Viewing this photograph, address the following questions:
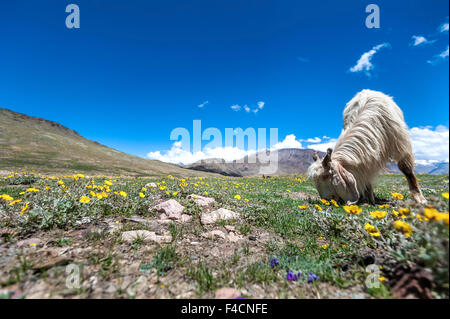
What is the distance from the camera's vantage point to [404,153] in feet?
17.8

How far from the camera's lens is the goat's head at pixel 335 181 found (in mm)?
5078

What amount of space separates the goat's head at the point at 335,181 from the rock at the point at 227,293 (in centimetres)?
428

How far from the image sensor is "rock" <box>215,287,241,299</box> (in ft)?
5.90

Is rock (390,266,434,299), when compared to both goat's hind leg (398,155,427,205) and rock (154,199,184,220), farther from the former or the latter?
goat's hind leg (398,155,427,205)

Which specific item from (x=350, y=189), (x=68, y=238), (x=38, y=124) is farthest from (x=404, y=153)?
(x=38, y=124)

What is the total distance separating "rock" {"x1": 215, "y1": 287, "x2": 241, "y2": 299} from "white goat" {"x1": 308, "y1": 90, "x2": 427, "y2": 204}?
428cm

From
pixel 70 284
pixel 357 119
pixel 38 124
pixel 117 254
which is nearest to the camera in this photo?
pixel 70 284

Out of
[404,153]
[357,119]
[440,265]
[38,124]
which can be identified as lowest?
[440,265]

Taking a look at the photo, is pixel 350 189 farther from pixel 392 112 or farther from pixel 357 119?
pixel 392 112

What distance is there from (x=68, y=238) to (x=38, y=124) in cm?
24839

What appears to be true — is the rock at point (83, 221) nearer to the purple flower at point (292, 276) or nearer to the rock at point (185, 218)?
the rock at point (185, 218)

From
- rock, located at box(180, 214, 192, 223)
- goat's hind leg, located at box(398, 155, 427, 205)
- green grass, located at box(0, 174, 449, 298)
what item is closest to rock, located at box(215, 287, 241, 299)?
green grass, located at box(0, 174, 449, 298)
